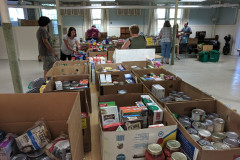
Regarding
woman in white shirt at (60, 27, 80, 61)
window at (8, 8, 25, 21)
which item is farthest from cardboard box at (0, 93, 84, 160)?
window at (8, 8, 25, 21)

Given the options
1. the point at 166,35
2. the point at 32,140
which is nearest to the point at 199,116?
the point at 32,140

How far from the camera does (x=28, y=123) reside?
1.21 metres

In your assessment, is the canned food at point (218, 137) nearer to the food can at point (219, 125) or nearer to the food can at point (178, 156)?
the food can at point (219, 125)

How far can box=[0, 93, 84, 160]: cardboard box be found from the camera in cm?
114

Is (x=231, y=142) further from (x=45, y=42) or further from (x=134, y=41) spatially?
(x=45, y=42)

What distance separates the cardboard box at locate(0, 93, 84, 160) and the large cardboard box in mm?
718

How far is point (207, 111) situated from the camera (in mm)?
1388

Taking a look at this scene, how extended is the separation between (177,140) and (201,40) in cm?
1112

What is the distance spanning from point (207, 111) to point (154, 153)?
0.76 metres

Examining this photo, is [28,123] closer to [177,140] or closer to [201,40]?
[177,140]

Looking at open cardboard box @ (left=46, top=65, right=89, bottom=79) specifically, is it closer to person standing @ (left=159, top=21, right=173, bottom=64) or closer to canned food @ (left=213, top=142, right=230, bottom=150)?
canned food @ (left=213, top=142, right=230, bottom=150)

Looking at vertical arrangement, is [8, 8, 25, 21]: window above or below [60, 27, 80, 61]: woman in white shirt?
above

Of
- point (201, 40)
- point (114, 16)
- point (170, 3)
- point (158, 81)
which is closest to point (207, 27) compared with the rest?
point (201, 40)

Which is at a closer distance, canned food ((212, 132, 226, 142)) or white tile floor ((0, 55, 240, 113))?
canned food ((212, 132, 226, 142))
